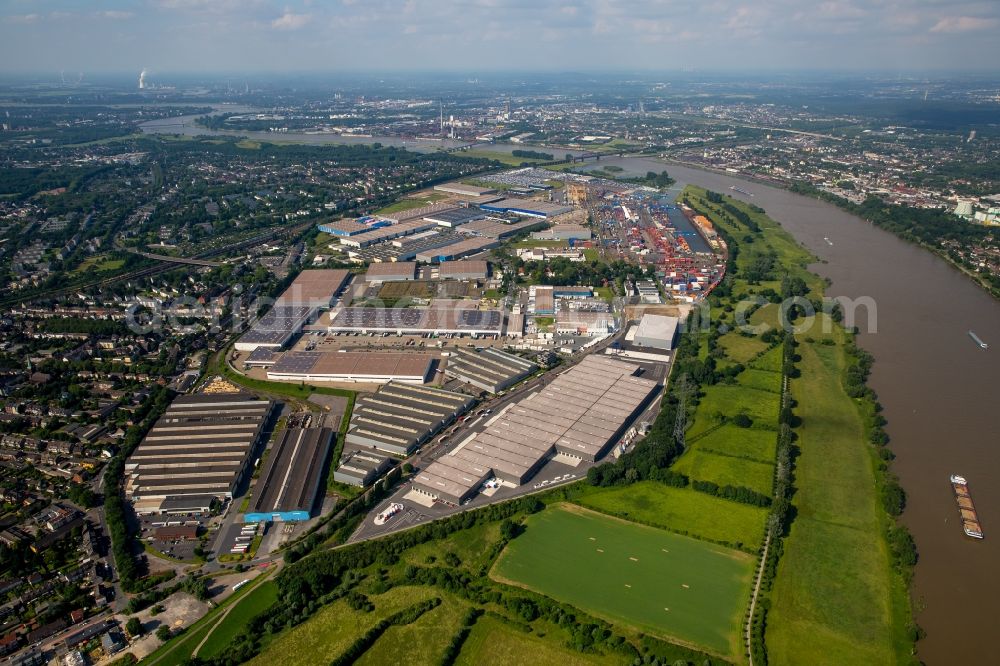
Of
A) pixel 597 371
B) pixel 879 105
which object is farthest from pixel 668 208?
pixel 879 105

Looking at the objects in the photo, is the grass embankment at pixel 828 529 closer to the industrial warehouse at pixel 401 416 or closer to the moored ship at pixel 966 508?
the moored ship at pixel 966 508

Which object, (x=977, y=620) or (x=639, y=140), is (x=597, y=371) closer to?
(x=977, y=620)

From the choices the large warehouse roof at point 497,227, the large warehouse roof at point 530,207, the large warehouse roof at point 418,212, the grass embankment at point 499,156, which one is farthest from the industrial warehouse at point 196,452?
the grass embankment at point 499,156

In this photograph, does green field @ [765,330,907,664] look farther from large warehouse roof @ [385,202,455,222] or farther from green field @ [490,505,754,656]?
large warehouse roof @ [385,202,455,222]

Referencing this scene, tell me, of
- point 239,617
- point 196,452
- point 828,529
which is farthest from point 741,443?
point 196,452

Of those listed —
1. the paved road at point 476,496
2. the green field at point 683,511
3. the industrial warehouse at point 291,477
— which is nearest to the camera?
the green field at point 683,511

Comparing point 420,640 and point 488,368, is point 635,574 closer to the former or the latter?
point 420,640
